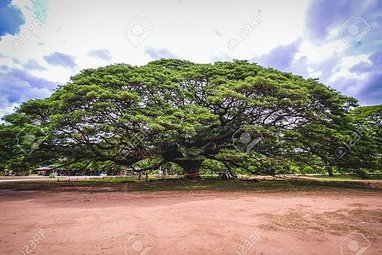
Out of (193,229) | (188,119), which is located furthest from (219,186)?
(193,229)

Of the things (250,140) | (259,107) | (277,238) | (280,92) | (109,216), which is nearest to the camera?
(277,238)

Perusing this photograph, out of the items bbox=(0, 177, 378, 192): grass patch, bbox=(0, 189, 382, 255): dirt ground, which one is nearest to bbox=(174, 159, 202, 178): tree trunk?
bbox=(0, 177, 378, 192): grass patch

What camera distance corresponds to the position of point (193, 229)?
5832mm

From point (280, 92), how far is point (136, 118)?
7.24 metres

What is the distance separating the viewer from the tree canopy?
1352 centimetres

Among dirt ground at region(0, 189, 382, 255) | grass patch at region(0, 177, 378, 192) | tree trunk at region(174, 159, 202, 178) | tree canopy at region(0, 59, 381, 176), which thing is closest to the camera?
dirt ground at region(0, 189, 382, 255)

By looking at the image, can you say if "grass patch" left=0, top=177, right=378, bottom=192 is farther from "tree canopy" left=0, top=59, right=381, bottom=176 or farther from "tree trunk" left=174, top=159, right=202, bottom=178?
"tree canopy" left=0, top=59, right=381, bottom=176

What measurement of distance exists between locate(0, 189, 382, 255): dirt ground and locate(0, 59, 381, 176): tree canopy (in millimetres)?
5465

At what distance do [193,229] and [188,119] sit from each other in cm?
841

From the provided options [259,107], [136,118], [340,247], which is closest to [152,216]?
[340,247]

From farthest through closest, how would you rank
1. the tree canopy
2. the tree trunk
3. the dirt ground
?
the tree trunk
the tree canopy
the dirt ground

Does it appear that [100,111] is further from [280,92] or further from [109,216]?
[280,92]

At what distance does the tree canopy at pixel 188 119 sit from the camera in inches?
532

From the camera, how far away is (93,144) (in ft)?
54.1
